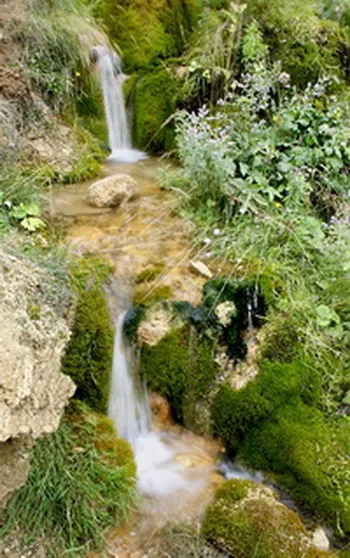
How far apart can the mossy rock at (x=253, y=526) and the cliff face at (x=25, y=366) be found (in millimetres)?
1073

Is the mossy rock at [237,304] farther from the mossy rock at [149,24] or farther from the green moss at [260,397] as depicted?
the mossy rock at [149,24]

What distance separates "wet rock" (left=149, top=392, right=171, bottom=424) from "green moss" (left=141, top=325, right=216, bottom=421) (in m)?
0.04

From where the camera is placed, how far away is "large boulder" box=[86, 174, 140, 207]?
15.1 feet

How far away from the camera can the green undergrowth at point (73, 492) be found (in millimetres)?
2451

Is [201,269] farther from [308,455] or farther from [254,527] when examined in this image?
[254,527]

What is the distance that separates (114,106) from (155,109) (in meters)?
0.52

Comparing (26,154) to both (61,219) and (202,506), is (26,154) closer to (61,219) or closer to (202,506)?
(61,219)

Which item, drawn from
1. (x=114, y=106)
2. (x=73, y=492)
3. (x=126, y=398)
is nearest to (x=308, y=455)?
(x=126, y=398)

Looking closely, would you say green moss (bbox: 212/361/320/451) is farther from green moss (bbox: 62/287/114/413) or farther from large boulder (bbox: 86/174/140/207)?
large boulder (bbox: 86/174/140/207)

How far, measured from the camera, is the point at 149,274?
12.0 ft

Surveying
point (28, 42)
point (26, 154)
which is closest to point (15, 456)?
point (26, 154)

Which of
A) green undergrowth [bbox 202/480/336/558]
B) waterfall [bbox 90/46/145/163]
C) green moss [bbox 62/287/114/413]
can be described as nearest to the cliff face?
green moss [bbox 62/287/114/413]

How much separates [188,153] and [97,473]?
2.85 metres

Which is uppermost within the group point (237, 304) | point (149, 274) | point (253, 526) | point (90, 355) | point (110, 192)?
point (110, 192)
